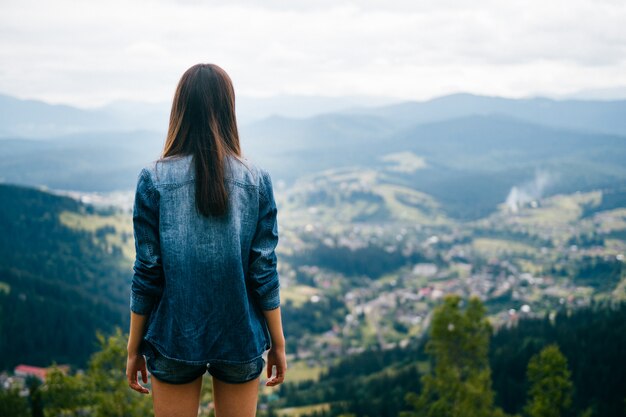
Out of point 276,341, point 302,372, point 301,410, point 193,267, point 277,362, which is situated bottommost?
point 302,372

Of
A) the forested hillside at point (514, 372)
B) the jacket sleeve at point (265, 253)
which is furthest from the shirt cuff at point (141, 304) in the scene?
the forested hillside at point (514, 372)

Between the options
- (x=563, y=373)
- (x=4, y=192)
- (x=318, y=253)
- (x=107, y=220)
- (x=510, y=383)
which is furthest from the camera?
(x=318, y=253)

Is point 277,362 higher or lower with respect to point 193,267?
lower

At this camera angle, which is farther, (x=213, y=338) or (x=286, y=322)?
(x=286, y=322)

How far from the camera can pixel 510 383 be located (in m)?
33.4

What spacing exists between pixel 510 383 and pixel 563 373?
707 inches

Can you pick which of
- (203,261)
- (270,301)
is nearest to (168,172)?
(203,261)

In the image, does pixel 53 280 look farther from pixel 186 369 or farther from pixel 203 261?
pixel 203 261

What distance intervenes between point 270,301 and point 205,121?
108 centimetres

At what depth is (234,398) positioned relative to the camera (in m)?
2.86

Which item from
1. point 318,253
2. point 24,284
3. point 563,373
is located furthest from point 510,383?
point 318,253

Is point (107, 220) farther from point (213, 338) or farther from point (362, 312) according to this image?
point (213, 338)

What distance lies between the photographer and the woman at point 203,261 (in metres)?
2.62

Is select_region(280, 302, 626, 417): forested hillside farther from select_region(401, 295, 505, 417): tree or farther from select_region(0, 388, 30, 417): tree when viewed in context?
Answer: select_region(0, 388, 30, 417): tree
